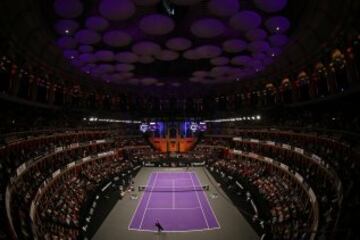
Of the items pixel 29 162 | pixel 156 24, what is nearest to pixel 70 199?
A: pixel 29 162

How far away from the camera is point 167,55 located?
2642 cm

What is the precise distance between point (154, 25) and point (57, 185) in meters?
17.3

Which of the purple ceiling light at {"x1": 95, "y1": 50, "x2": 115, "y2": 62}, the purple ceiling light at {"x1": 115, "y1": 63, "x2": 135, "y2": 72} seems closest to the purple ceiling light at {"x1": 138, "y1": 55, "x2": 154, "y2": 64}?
the purple ceiling light at {"x1": 115, "y1": 63, "x2": 135, "y2": 72}

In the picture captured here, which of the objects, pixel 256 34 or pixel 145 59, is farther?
pixel 145 59

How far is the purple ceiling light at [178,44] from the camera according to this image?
22.3 meters

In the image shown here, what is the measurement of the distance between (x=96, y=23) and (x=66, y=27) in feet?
7.96

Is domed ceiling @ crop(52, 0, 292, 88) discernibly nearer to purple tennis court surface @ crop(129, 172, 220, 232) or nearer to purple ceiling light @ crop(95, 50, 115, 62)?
purple ceiling light @ crop(95, 50, 115, 62)

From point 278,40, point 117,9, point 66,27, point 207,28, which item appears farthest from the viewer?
point 278,40

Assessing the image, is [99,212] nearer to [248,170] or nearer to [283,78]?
[248,170]

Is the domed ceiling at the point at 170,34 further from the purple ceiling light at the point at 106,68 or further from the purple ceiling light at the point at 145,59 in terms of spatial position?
the purple ceiling light at the point at 106,68

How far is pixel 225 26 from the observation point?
19750mm

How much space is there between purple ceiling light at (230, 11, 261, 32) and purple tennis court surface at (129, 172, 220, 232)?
16326 millimetres

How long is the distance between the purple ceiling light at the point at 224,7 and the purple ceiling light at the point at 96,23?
312 inches

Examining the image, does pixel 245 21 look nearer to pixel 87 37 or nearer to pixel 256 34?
pixel 256 34
